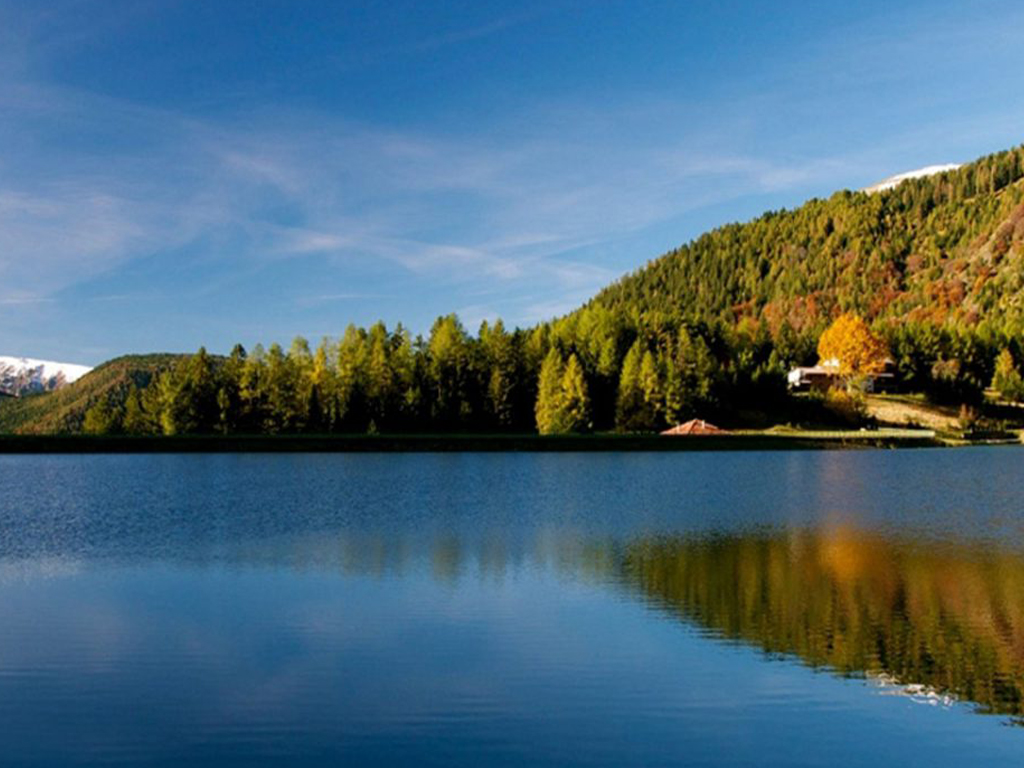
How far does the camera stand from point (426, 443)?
101 m

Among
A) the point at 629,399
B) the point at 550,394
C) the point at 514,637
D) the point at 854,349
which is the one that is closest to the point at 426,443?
the point at 550,394

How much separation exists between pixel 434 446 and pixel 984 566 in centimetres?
7814

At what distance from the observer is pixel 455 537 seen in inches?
1257

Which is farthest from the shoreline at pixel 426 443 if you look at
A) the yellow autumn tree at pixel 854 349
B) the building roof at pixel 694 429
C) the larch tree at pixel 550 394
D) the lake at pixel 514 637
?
the lake at pixel 514 637

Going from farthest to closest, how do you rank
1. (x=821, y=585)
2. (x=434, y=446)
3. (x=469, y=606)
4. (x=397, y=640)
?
1. (x=434, y=446)
2. (x=821, y=585)
3. (x=469, y=606)
4. (x=397, y=640)

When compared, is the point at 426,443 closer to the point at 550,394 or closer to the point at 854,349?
the point at 550,394

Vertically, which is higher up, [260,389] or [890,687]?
[260,389]

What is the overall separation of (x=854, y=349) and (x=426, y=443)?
248 feet

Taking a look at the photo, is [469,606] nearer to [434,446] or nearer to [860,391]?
[434,446]

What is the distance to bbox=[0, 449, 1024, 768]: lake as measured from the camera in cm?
1244

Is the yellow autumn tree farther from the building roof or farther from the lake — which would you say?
the lake

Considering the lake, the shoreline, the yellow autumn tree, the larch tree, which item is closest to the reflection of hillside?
the lake

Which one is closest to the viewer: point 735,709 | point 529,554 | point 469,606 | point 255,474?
point 735,709

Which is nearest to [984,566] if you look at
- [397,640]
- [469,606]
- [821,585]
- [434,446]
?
[821,585]
